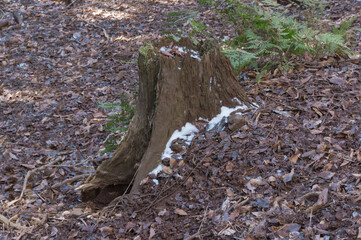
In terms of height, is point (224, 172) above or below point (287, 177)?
below

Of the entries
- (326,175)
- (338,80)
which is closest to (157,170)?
(326,175)

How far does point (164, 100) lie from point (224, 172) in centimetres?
84

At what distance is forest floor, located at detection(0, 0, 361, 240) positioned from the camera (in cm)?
276

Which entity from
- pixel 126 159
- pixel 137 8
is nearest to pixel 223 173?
pixel 126 159

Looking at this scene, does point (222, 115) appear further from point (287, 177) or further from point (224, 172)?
point (287, 177)

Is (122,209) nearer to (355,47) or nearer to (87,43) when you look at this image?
(355,47)

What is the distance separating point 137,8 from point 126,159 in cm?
671

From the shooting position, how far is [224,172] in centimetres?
325

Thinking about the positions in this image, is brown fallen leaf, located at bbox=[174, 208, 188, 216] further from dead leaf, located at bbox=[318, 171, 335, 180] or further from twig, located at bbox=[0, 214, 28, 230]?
twig, located at bbox=[0, 214, 28, 230]

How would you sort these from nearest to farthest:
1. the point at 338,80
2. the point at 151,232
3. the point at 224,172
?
the point at 151,232 < the point at 224,172 < the point at 338,80

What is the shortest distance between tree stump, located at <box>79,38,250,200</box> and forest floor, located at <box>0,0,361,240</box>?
0.21 m

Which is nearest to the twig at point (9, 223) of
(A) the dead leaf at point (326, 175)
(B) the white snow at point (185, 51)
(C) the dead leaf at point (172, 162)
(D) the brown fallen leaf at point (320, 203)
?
(C) the dead leaf at point (172, 162)

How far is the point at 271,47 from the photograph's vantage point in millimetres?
4684

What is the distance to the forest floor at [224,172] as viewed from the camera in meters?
2.76
